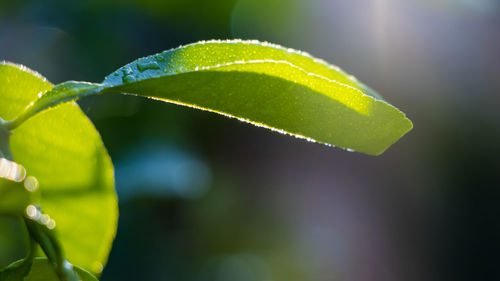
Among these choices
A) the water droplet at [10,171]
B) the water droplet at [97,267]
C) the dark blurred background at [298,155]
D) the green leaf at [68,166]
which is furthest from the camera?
Result: the dark blurred background at [298,155]

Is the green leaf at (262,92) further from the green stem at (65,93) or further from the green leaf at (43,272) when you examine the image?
the green leaf at (43,272)

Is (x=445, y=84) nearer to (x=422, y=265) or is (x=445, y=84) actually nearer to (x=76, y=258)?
(x=422, y=265)

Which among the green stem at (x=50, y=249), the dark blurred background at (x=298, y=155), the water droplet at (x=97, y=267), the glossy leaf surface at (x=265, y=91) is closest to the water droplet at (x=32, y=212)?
the green stem at (x=50, y=249)

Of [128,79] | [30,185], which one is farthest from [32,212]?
[128,79]

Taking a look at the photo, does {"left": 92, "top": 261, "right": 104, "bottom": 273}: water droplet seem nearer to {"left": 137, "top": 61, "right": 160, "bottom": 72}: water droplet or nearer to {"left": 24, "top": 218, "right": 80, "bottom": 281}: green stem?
{"left": 24, "top": 218, "right": 80, "bottom": 281}: green stem

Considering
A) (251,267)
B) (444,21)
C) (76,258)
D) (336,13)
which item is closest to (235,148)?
(251,267)

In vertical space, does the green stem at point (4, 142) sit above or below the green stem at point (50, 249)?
above

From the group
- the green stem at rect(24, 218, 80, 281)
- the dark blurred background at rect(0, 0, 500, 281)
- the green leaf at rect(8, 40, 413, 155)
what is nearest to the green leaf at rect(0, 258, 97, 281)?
the green stem at rect(24, 218, 80, 281)
